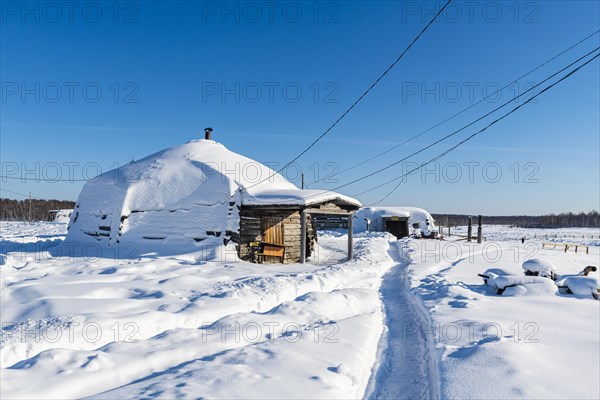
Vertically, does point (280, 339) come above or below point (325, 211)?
below

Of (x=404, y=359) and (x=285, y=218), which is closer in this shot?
(x=404, y=359)

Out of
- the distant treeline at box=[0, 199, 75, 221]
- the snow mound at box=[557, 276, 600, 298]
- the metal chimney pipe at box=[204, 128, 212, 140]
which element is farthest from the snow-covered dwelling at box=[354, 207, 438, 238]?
the distant treeline at box=[0, 199, 75, 221]

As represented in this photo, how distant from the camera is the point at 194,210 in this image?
14.1m

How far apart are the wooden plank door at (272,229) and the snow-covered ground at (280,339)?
16.6 feet

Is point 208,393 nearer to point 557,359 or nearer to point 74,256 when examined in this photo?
point 557,359

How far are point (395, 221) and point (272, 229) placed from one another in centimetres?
2595

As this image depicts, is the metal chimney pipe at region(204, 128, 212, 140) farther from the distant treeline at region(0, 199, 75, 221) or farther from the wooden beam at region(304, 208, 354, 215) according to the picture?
the distant treeline at region(0, 199, 75, 221)

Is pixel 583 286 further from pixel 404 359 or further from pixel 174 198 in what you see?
pixel 174 198

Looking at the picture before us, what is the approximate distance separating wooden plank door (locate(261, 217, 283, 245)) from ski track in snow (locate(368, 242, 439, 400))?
6.80 metres

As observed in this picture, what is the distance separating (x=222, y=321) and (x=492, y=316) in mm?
5034

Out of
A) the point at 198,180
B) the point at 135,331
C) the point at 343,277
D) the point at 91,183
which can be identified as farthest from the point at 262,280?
the point at 91,183

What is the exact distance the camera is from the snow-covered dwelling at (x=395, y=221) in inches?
1459

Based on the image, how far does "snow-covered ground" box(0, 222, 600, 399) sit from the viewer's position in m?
3.77

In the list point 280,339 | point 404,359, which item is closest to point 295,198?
point 280,339
